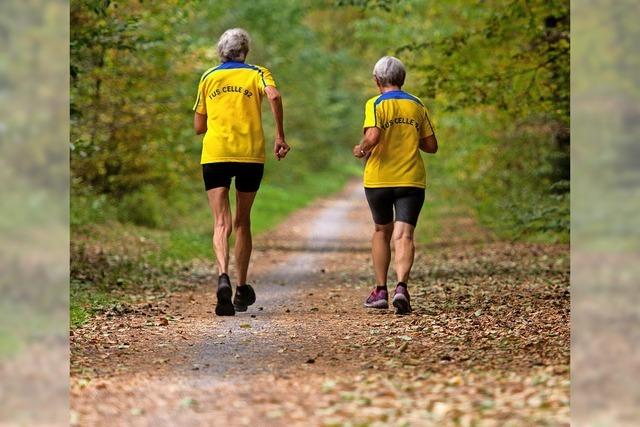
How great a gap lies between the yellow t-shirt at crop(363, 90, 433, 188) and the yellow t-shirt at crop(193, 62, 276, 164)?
0.98 metres

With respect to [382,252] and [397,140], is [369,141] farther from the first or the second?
[382,252]

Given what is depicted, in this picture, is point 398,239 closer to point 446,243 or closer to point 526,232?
point 526,232

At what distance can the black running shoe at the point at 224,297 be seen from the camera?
30.8 ft

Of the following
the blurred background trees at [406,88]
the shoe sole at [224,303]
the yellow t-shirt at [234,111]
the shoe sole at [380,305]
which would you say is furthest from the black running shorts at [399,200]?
the blurred background trees at [406,88]

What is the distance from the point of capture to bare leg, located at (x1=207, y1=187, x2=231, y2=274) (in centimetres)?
955

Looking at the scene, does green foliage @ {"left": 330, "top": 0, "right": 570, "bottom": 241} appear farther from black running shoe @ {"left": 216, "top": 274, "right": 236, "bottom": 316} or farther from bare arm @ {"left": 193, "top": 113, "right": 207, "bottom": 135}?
black running shoe @ {"left": 216, "top": 274, "right": 236, "bottom": 316}

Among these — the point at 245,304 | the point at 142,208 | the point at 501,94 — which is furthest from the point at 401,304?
the point at 142,208

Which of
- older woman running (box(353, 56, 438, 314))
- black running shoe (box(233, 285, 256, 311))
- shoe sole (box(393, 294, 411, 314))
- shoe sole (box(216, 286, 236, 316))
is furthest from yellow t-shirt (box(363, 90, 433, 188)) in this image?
shoe sole (box(216, 286, 236, 316))

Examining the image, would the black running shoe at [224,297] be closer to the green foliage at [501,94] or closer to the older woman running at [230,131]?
the older woman running at [230,131]

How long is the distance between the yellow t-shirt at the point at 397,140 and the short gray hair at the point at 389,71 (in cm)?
10

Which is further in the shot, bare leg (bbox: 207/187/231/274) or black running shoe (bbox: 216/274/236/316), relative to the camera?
bare leg (bbox: 207/187/231/274)

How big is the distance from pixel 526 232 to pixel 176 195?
8661mm

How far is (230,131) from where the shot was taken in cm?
947

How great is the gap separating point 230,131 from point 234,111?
7.0 inches
